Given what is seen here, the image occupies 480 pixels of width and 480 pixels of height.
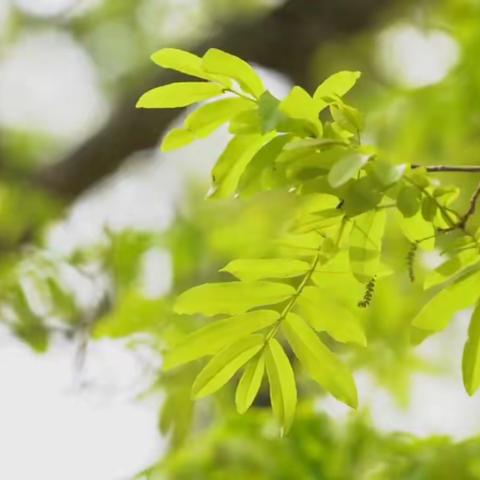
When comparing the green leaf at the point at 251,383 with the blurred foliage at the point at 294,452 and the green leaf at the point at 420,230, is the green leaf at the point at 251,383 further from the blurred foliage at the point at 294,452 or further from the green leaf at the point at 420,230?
the blurred foliage at the point at 294,452

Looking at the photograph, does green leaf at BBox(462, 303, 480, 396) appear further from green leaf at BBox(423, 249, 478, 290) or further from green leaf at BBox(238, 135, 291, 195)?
green leaf at BBox(238, 135, 291, 195)

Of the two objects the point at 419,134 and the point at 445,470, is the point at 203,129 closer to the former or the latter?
the point at 445,470

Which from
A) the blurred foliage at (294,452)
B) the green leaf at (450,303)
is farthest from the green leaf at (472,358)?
the blurred foliage at (294,452)

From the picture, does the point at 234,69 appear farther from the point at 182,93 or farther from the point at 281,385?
the point at 281,385

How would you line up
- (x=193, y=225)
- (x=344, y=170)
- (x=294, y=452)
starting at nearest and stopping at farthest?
(x=344, y=170) → (x=294, y=452) → (x=193, y=225)

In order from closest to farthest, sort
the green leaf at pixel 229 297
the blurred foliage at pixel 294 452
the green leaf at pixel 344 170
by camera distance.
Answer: the green leaf at pixel 344 170 → the green leaf at pixel 229 297 → the blurred foliage at pixel 294 452

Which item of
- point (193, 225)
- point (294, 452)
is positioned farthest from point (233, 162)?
point (193, 225)

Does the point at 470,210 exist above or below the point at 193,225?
below
